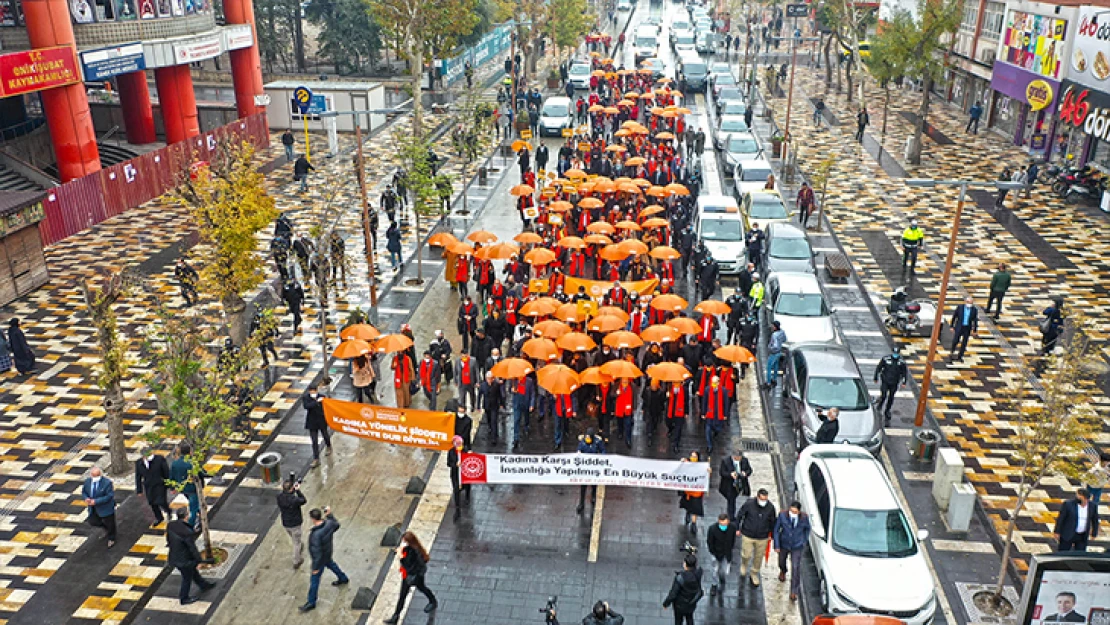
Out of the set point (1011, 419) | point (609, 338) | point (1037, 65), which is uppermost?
point (1037, 65)

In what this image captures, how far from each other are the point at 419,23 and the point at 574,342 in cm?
2668

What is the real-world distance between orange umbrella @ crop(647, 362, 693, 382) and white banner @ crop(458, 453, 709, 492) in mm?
2354

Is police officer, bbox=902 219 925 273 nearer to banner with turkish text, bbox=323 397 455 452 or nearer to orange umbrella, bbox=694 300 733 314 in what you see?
orange umbrella, bbox=694 300 733 314

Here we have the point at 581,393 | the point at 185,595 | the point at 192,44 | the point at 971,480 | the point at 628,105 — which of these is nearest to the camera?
the point at 185,595

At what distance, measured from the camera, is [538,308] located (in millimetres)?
20609

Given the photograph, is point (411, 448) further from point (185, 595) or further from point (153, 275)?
point (153, 275)

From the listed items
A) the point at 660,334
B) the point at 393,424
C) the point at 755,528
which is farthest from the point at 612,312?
the point at 755,528

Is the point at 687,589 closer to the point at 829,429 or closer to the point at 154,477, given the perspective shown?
the point at 829,429

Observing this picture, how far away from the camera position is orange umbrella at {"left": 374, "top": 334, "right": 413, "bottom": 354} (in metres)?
18.6

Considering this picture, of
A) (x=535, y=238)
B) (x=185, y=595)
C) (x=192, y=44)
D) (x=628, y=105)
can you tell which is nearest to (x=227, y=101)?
(x=192, y=44)

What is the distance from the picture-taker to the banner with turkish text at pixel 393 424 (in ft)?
54.6

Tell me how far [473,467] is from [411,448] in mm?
2769

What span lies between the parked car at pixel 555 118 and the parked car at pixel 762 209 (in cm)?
1677

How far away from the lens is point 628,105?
43.7 m
